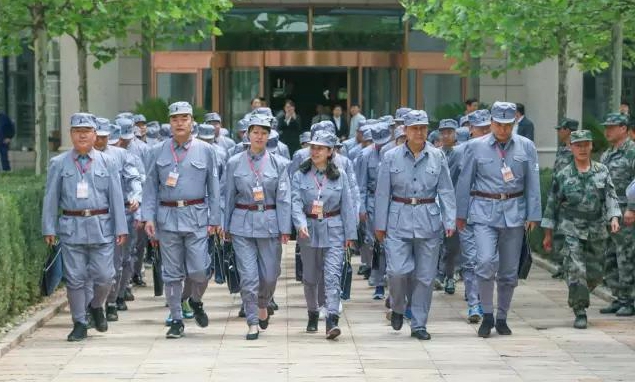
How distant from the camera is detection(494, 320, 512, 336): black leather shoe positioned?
15.1 meters

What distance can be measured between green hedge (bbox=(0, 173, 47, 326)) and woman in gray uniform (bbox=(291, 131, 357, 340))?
2643 mm

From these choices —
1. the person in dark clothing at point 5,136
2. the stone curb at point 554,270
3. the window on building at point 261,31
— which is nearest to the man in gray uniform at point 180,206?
the stone curb at point 554,270

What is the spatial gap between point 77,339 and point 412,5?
14.5 meters

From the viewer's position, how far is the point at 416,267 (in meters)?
15.0

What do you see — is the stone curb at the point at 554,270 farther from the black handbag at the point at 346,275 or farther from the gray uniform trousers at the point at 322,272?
the gray uniform trousers at the point at 322,272

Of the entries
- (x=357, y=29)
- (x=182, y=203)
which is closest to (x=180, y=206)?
(x=182, y=203)

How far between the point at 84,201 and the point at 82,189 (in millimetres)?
110

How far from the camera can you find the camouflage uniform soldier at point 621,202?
16.7m

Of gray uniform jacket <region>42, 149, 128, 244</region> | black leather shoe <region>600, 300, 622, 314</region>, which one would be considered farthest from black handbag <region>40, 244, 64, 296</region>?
black leather shoe <region>600, 300, 622, 314</region>

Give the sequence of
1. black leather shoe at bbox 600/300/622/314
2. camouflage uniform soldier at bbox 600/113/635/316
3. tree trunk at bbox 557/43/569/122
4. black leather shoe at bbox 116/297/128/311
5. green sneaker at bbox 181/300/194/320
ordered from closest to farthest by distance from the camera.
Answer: green sneaker at bbox 181/300/194/320, camouflage uniform soldier at bbox 600/113/635/316, black leather shoe at bbox 600/300/622/314, black leather shoe at bbox 116/297/128/311, tree trunk at bbox 557/43/569/122

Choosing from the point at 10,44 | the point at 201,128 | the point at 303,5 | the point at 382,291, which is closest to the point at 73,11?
the point at 10,44

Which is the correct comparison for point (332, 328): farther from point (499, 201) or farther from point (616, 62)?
point (616, 62)

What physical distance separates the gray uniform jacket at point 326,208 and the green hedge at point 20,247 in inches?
104

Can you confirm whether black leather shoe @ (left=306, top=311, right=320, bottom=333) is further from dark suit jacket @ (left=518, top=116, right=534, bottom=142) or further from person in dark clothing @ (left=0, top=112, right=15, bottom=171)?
person in dark clothing @ (left=0, top=112, right=15, bottom=171)
